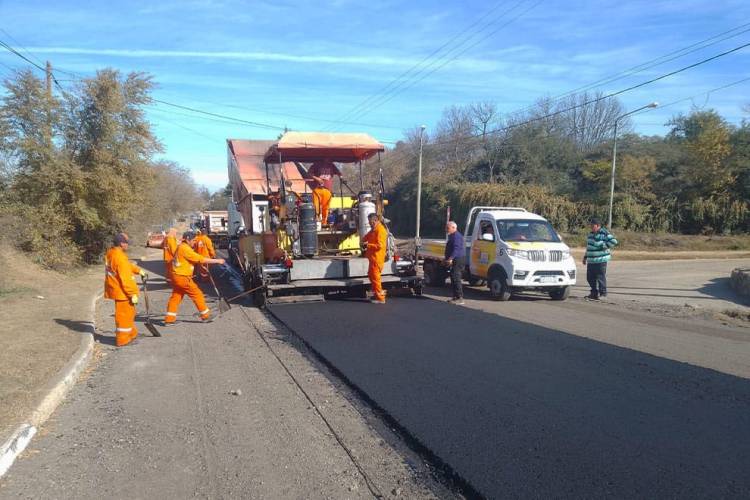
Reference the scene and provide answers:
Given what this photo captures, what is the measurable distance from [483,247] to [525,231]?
95 cm

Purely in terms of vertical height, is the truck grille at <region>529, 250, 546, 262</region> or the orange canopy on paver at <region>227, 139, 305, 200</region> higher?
the orange canopy on paver at <region>227, 139, 305, 200</region>

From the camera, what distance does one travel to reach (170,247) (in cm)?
934

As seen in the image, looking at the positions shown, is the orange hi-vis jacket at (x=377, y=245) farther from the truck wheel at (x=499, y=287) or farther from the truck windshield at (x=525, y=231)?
the truck windshield at (x=525, y=231)

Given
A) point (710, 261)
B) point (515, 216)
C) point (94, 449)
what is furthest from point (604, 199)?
point (94, 449)

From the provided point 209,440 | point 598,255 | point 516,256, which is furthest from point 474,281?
point 209,440

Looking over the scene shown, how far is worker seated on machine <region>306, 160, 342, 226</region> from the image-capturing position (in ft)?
40.2

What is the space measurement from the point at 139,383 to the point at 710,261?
2492cm

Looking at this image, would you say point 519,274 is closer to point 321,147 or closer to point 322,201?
point 322,201

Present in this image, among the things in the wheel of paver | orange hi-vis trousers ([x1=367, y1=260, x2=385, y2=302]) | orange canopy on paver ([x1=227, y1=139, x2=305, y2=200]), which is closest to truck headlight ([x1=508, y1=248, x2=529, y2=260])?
orange hi-vis trousers ([x1=367, y1=260, x2=385, y2=302])

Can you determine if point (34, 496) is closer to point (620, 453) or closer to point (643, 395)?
point (620, 453)

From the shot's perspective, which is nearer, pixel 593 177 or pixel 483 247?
pixel 483 247

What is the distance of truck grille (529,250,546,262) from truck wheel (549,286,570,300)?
2.96 ft

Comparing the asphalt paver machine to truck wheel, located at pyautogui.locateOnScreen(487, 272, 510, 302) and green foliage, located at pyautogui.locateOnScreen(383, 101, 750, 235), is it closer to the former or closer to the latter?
truck wheel, located at pyautogui.locateOnScreen(487, 272, 510, 302)

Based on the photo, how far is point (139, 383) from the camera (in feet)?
20.5
